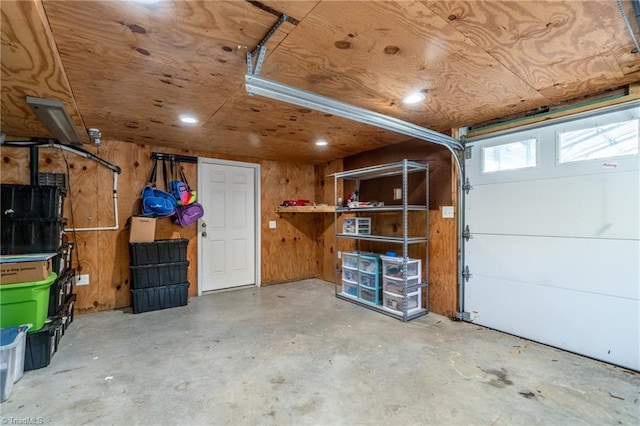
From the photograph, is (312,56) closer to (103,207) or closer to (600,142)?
(600,142)

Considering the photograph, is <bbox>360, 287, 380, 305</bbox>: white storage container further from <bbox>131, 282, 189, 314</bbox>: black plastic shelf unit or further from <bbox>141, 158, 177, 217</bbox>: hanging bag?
<bbox>141, 158, 177, 217</bbox>: hanging bag

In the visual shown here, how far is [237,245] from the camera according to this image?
4.82 metres

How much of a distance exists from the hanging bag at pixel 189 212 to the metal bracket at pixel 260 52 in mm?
2778

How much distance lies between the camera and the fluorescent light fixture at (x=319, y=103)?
1808 millimetres

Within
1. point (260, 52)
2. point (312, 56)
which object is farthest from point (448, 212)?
point (260, 52)

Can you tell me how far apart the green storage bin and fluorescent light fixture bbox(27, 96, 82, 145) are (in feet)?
4.70

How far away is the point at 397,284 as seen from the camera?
3.52m

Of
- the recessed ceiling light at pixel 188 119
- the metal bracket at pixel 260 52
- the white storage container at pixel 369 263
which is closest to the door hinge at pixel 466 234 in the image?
the white storage container at pixel 369 263

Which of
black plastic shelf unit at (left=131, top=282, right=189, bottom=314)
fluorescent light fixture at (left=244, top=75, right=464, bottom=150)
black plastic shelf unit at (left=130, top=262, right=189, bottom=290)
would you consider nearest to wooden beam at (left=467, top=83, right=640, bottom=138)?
fluorescent light fixture at (left=244, top=75, right=464, bottom=150)

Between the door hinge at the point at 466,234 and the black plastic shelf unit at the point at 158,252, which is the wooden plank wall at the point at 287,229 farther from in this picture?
the door hinge at the point at 466,234

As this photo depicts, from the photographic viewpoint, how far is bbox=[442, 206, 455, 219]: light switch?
3.37 metres

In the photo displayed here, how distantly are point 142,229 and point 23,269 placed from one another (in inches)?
57.0

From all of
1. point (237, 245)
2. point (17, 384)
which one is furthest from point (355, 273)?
point (17, 384)

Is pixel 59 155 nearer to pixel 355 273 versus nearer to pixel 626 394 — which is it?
pixel 355 273
